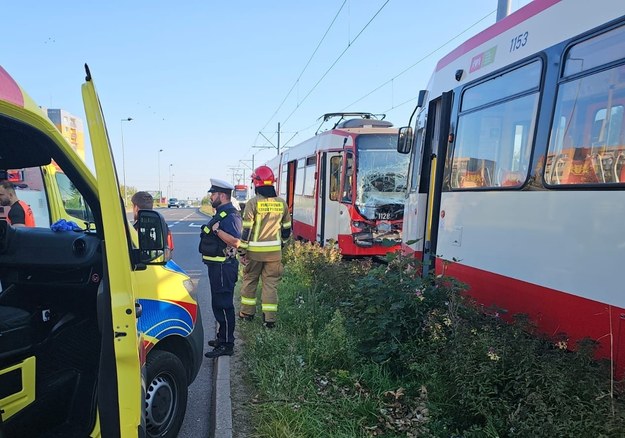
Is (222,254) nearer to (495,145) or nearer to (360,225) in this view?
(495,145)

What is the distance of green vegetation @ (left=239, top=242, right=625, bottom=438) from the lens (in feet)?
7.98

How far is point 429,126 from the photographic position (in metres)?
5.66

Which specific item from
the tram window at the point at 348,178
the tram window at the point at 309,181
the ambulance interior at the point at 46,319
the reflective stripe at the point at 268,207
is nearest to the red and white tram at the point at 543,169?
the reflective stripe at the point at 268,207

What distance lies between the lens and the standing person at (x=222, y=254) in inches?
182

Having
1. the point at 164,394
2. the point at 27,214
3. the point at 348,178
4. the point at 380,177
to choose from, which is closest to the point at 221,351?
the point at 164,394

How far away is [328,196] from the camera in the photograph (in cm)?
1035

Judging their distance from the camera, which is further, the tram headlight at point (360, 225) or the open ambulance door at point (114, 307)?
the tram headlight at point (360, 225)

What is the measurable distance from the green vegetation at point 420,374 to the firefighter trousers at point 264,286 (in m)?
0.39

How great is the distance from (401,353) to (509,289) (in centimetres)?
108

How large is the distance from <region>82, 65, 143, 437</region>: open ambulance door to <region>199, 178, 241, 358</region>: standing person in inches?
102

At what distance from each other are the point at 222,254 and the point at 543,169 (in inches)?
126

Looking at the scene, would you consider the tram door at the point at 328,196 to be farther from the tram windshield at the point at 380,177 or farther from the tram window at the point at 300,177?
the tram window at the point at 300,177

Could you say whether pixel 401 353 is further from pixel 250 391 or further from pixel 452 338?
pixel 250 391

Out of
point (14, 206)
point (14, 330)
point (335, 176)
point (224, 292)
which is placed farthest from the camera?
point (335, 176)
